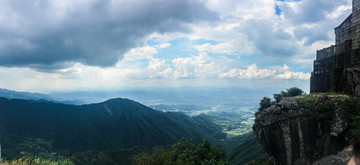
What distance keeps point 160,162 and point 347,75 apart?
2920 centimetres

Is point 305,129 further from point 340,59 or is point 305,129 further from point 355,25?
point 355,25

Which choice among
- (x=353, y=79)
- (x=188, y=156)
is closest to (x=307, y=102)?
(x=353, y=79)

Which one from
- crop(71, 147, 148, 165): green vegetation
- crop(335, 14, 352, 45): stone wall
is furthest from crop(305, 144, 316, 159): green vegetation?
crop(71, 147, 148, 165): green vegetation

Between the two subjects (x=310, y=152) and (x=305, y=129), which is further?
(x=305, y=129)

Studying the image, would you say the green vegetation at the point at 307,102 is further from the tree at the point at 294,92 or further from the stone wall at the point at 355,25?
the tree at the point at 294,92

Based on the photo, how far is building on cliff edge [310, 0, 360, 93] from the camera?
2597 cm

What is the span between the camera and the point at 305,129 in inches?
910

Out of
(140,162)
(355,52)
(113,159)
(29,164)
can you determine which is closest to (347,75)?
(355,52)

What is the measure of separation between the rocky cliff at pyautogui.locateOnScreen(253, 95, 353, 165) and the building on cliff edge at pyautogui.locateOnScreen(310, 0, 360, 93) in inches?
196

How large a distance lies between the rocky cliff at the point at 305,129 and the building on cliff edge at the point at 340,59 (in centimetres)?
497

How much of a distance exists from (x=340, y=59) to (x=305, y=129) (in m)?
13.1

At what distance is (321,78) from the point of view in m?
32.9

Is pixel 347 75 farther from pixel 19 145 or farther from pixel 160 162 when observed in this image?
pixel 19 145

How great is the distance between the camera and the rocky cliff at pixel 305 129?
20812 millimetres
